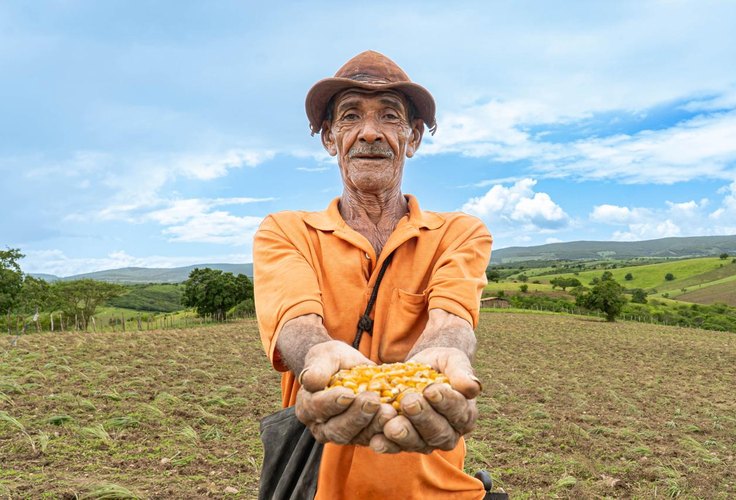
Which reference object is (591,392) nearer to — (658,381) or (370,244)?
(658,381)

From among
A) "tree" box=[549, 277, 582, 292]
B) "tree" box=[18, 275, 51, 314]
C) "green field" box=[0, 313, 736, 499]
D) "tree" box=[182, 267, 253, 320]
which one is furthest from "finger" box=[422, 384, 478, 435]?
"tree" box=[549, 277, 582, 292]

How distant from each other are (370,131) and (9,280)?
134ft

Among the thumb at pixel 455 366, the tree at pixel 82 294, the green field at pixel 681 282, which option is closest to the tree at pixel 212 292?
the tree at pixel 82 294

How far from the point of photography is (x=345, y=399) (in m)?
1.40

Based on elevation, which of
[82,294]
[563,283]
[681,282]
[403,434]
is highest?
[403,434]

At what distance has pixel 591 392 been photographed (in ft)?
38.2

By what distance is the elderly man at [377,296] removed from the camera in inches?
57.4

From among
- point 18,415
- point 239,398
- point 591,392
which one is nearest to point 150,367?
point 239,398

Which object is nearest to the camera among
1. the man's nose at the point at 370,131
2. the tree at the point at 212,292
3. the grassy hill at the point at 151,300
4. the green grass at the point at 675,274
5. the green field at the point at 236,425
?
the man's nose at the point at 370,131

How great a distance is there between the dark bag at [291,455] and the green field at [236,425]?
3.50 m

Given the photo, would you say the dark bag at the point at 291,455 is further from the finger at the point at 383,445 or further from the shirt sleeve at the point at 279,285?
the finger at the point at 383,445

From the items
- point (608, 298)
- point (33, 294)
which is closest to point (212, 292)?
point (33, 294)

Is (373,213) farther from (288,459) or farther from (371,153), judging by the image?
(288,459)

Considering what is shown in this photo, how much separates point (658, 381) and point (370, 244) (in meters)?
13.9
